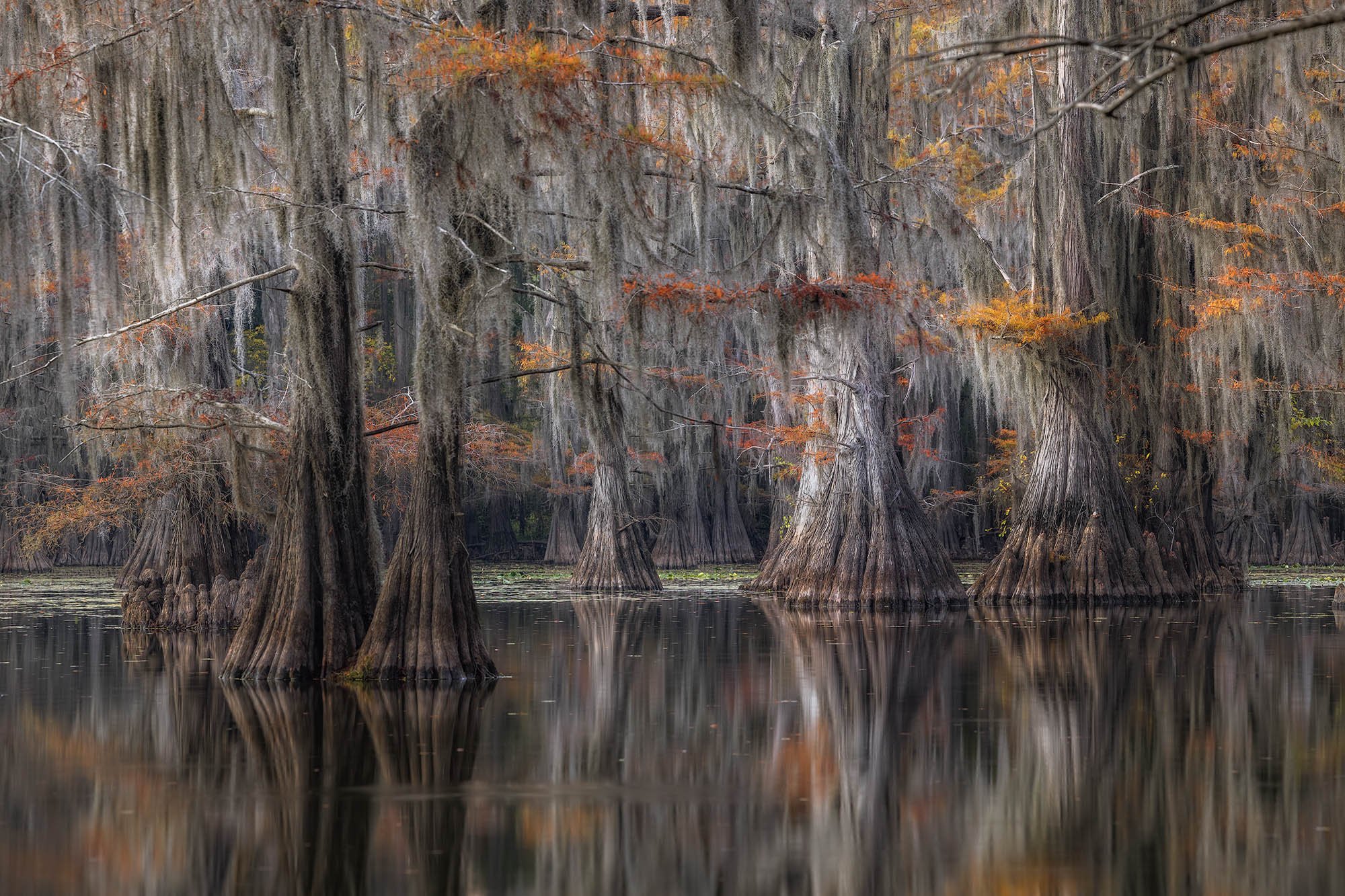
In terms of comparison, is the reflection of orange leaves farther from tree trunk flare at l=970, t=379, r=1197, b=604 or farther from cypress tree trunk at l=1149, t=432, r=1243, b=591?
cypress tree trunk at l=1149, t=432, r=1243, b=591

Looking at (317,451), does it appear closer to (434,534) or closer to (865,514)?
(434,534)

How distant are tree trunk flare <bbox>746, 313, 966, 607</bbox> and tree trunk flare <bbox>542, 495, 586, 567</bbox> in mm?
16043

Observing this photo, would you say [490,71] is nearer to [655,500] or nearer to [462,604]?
[462,604]

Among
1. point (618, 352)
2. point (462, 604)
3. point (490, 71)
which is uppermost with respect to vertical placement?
point (490, 71)

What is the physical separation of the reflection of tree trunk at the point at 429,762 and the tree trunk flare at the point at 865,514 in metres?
8.71

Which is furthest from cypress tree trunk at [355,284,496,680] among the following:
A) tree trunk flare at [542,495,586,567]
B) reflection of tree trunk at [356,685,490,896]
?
tree trunk flare at [542,495,586,567]

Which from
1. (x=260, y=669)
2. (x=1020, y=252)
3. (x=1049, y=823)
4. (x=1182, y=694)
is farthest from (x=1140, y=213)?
(x=1049, y=823)

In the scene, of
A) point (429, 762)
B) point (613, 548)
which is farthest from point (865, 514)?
point (429, 762)

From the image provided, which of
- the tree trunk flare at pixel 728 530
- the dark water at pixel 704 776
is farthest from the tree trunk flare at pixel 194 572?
the tree trunk flare at pixel 728 530

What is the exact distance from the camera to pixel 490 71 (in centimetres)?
965

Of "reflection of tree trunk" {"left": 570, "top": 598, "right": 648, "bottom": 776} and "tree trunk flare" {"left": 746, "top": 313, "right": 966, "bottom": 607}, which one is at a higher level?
"tree trunk flare" {"left": 746, "top": 313, "right": 966, "bottom": 607}

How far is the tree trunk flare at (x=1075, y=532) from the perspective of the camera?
18469 millimetres

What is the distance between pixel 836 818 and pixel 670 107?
6436 millimetres

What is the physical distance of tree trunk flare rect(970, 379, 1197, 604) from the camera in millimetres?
18469
